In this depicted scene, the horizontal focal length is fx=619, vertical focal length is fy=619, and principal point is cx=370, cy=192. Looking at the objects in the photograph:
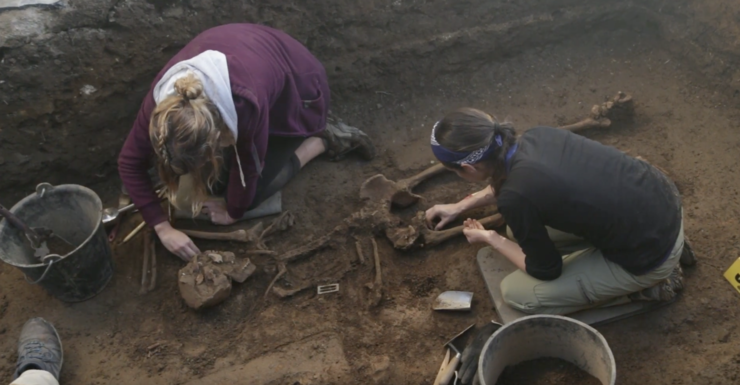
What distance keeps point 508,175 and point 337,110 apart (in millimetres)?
2257

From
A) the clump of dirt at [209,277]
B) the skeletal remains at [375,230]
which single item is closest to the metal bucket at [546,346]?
the skeletal remains at [375,230]

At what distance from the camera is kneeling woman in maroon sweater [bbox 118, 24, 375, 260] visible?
2.92m

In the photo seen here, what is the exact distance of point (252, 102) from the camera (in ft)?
10.3

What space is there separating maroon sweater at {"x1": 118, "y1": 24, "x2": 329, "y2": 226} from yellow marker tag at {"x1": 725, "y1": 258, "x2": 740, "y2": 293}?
2.50 m

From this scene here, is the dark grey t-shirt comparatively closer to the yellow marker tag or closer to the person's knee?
the person's knee

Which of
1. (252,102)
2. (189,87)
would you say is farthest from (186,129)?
(252,102)

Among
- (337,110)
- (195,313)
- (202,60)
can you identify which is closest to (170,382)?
(195,313)

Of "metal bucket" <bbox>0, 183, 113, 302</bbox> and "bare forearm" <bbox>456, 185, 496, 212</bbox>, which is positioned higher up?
"bare forearm" <bbox>456, 185, 496, 212</bbox>

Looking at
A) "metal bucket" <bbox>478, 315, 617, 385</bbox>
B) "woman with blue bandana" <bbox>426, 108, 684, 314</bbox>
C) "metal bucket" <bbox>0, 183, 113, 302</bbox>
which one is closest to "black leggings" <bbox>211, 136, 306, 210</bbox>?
"metal bucket" <bbox>0, 183, 113, 302</bbox>

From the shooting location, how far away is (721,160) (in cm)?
416

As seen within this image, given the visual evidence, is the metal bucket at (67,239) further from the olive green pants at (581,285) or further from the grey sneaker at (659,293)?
the grey sneaker at (659,293)

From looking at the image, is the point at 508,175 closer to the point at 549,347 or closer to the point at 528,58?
the point at 549,347

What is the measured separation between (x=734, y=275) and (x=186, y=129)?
2.92 metres

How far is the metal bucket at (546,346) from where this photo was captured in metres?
2.76
